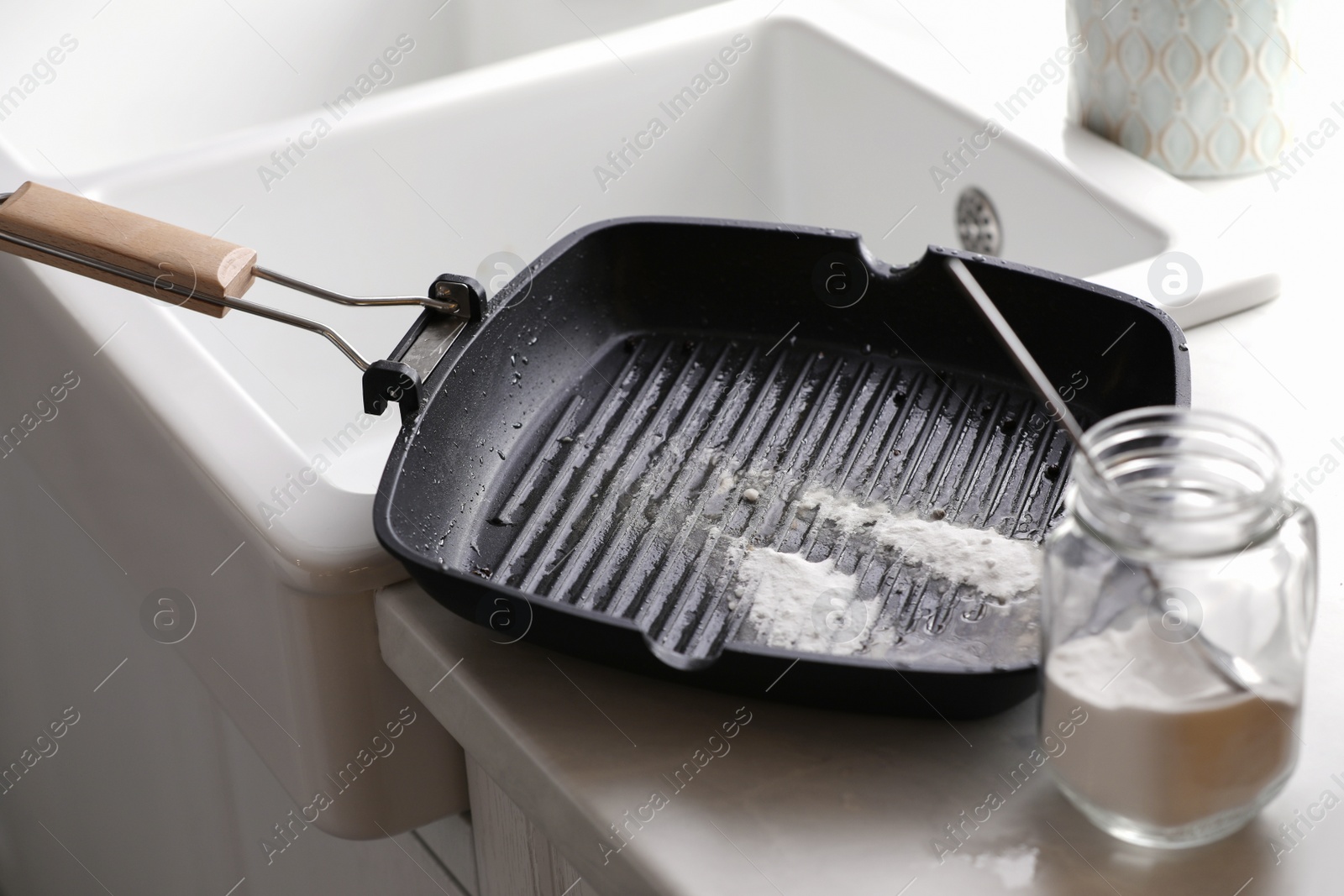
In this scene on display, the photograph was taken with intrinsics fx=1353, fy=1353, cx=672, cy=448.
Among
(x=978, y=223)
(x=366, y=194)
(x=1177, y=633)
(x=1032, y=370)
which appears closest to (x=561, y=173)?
(x=366, y=194)

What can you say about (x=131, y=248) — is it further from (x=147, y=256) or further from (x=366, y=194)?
(x=366, y=194)

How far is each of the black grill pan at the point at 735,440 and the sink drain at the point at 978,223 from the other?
0.33 m

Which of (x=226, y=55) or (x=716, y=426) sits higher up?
(x=226, y=55)

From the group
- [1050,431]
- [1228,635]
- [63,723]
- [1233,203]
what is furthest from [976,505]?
[63,723]

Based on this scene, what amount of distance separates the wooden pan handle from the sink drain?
24.3 inches

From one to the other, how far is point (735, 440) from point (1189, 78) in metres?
0.50

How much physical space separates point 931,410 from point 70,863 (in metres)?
1.05

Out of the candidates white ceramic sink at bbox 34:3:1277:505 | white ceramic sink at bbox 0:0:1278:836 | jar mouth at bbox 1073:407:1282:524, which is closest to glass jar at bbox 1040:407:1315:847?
jar mouth at bbox 1073:407:1282:524

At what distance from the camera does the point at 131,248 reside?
2.40ft

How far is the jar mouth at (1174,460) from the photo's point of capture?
0.47 m

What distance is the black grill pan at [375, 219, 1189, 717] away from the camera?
589mm

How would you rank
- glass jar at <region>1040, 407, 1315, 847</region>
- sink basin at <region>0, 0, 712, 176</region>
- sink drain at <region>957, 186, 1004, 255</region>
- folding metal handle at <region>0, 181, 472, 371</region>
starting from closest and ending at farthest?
glass jar at <region>1040, 407, 1315, 847</region> < folding metal handle at <region>0, 181, 472, 371</region> < sink drain at <region>957, 186, 1004, 255</region> < sink basin at <region>0, 0, 712, 176</region>

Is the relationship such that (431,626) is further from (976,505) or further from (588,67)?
(588,67)

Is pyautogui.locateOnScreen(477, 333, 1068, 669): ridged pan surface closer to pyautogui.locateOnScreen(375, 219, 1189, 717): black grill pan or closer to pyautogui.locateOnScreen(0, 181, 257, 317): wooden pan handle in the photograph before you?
pyautogui.locateOnScreen(375, 219, 1189, 717): black grill pan
